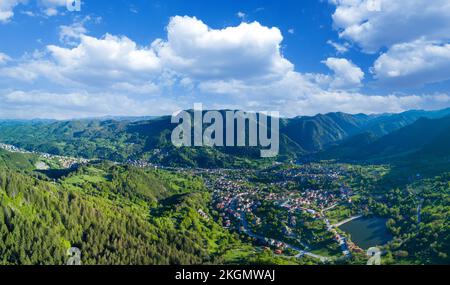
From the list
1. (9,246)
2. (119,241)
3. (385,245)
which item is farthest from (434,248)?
(9,246)

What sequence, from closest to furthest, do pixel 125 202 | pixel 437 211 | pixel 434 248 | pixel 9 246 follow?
pixel 9 246, pixel 434 248, pixel 437 211, pixel 125 202

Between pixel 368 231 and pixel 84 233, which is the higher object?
pixel 84 233

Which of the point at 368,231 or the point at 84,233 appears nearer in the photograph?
the point at 84,233

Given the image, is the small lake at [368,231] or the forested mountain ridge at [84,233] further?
the small lake at [368,231]

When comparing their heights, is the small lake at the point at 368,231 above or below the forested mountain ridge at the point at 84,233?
below

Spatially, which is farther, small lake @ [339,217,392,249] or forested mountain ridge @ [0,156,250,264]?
small lake @ [339,217,392,249]

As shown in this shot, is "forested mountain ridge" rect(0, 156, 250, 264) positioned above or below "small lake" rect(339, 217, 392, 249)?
above

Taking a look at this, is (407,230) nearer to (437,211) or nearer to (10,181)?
(437,211)
